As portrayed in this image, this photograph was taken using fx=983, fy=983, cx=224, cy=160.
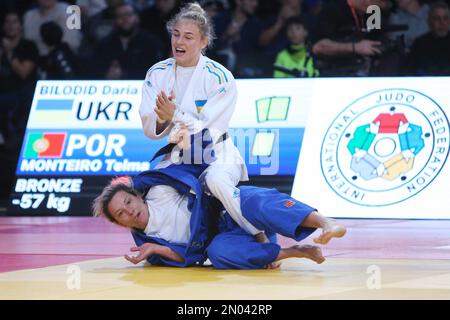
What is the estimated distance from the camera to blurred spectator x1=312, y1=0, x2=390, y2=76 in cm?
1071

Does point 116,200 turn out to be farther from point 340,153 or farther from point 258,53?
point 258,53

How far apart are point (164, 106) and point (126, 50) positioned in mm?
6704

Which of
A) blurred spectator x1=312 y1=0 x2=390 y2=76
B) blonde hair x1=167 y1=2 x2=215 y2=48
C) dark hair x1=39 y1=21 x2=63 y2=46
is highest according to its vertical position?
dark hair x1=39 y1=21 x2=63 y2=46

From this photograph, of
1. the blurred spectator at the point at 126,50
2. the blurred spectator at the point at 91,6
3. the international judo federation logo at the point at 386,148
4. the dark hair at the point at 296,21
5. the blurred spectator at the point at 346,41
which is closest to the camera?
the international judo federation logo at the point at 386,148

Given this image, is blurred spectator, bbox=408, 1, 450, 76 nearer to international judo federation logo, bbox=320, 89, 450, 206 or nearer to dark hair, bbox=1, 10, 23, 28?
international judo federation logo, bbox=320, 89, 450, 206

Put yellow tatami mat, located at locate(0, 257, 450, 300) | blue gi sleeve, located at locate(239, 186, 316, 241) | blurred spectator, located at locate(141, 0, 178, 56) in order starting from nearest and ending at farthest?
yellow tatami mat, located at locate(0, 257, 450, 300), blue gi sleeve, located at locate(239, 186, 316, 241), blurred spectator, located at locate(141, 0, 178, 56)

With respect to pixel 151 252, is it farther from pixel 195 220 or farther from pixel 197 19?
pixel 197 19

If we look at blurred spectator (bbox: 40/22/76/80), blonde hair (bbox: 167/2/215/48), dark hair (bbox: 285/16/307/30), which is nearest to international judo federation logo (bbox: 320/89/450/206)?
dark hair (bbox: 285/16/307/30)

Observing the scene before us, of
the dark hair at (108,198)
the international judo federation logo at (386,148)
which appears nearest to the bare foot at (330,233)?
the dark hair at (108,198)

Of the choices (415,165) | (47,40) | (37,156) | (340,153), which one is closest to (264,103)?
(340,153)

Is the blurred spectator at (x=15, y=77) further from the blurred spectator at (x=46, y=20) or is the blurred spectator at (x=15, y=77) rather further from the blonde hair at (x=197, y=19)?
the blonde hair at (x=197, y=19)

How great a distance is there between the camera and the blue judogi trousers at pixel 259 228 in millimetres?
6023

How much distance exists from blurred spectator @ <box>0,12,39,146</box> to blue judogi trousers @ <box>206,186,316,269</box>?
255 inches

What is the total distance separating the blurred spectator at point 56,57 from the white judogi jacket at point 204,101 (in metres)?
6.02
